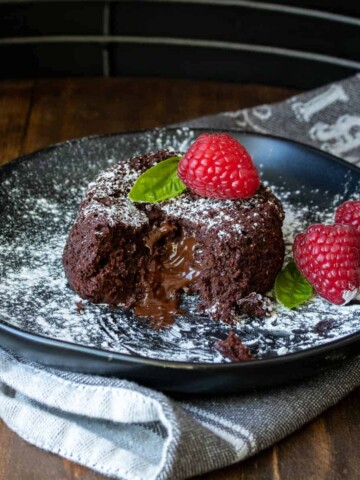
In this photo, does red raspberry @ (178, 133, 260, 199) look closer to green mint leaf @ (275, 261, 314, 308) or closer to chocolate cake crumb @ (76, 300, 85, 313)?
green mint leaf @ (275, 261, 314, 308)

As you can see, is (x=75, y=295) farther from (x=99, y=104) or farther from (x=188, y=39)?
(x=188, y=39)

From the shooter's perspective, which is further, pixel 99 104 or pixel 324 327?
pixel 99 104

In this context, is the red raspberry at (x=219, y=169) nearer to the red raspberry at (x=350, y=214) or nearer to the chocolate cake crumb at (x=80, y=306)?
the red raspberry at (x=350, y=214)

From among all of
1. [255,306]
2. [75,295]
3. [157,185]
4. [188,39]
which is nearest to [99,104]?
[188,39]

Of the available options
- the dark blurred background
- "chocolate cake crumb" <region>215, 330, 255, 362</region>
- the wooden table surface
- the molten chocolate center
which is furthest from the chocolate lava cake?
the dark blurred background

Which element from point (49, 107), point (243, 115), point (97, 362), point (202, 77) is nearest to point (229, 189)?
point (97, 362)

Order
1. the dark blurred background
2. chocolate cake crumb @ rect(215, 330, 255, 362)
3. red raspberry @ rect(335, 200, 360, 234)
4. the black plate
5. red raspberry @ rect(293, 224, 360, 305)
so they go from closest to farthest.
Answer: the black plate < chocolate cake crumb @ rect(215, 330, 255, 362) < red raspberry @ rect(293, 224, 360, 305) < red raspberry @ rect(335, 200, 360, 234) < the dark blurred background
